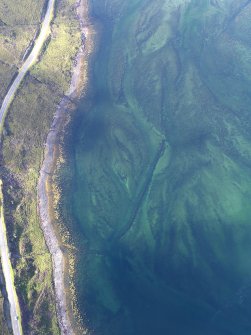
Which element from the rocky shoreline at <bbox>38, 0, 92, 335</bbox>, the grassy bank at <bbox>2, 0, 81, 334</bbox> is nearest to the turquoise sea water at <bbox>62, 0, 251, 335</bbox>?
the rocky shoreline at <bbox>38, 0, 92, 335</bbox>

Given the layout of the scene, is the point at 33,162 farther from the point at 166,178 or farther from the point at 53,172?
the point at 166,178

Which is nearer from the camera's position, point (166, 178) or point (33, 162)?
point (166, 178)

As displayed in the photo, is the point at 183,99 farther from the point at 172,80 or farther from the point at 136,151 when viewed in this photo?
the point at 136,151

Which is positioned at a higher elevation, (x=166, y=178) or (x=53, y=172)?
(x=53, y=172)

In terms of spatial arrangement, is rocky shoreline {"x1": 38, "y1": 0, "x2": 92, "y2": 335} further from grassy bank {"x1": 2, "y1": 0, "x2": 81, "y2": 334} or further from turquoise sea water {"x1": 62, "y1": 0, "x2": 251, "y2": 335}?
turquoise sea water {"x1": 62, "y1": 0, "x2": 251, "y2": 335}

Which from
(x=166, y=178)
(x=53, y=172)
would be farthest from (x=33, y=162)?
(x=166, y=178)

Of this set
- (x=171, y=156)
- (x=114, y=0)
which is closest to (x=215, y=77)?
(x=171, y=156)
